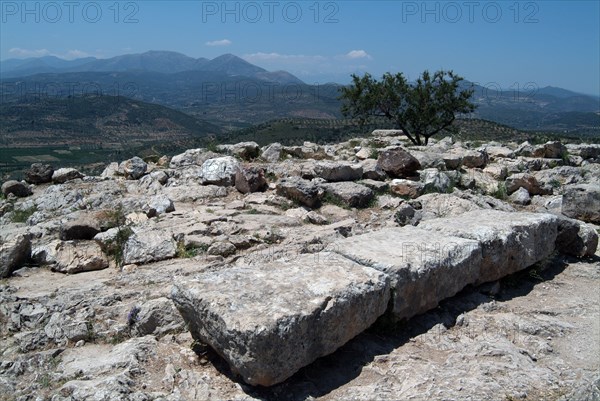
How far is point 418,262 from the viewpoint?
5.75 metres

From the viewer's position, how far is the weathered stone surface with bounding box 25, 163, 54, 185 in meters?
14.8

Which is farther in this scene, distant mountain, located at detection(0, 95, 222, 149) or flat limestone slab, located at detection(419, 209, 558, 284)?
distant mountain, located at detection(0, 95, 222, 149)

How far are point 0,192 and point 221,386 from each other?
1304cm

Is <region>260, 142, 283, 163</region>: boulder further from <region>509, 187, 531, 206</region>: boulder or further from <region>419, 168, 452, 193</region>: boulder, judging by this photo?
<region>509, 187, 531, 206</region>: boulder

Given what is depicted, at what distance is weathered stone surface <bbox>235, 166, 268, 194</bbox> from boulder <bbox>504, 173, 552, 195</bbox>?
6778 millimetres

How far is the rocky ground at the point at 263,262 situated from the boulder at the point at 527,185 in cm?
4

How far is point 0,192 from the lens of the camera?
1414 centimetres

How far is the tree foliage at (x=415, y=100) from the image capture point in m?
26.6

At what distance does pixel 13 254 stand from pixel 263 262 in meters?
4.60

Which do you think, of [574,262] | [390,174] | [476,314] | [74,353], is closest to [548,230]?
[574,262]

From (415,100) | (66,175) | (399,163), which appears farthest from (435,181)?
(415,100)

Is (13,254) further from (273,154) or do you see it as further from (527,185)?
(527,185)

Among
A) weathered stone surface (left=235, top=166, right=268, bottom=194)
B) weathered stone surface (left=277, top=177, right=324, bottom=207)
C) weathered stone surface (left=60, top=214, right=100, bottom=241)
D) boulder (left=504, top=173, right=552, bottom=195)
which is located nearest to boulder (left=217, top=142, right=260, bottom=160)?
weathered stone surface (left=235, top=166, right=268, bottom=194)

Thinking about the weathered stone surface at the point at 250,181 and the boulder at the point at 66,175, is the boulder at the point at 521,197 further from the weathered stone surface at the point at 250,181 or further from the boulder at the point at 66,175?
the boulder at the point at 66,175
